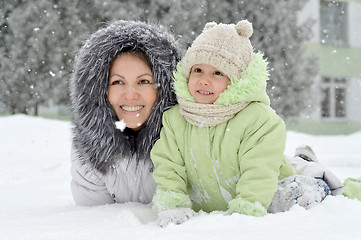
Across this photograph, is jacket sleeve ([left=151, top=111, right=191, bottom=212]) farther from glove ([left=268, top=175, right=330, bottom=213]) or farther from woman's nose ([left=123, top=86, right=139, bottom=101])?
glove ([left=268, top=175, right=330, bottom=213])

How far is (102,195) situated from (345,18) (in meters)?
12.9

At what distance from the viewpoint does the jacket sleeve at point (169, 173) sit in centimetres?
208

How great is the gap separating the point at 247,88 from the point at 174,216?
2.36 ft

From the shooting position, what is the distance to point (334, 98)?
13352 millimetres

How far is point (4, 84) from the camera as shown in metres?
9.21

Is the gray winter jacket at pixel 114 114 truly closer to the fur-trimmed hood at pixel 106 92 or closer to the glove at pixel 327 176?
the fur-trimmed hood at pixel 106 92

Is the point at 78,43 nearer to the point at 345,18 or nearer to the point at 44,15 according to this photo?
the point at 44,15

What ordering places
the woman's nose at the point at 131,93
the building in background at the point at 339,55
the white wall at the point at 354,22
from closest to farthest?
the woman's nose at the point at 131,93
the building in background at the point at 339,55
the white wall at the point at 354,22

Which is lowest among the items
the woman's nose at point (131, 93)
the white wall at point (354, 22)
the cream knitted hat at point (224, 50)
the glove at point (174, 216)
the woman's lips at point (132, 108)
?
the glove at point (174, 216)

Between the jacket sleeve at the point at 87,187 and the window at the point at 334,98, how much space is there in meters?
11.4

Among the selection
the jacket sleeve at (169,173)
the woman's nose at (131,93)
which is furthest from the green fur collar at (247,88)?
the woman's nose at (131,93)

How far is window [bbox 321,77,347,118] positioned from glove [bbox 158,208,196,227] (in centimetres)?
1190

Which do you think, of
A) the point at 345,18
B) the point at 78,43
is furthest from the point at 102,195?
the point at 345,18

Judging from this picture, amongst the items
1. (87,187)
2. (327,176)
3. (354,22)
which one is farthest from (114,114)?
(354,22)
